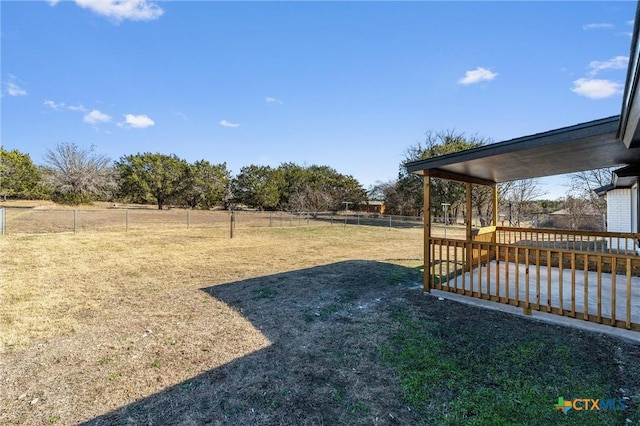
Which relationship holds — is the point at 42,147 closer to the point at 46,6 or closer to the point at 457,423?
the point at 46,6

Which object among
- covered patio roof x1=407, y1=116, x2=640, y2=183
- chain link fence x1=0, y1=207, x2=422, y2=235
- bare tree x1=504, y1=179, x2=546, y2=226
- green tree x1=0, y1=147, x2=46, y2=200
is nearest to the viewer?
covered patio roof x1=407, y1=116, x2=640, y2=183

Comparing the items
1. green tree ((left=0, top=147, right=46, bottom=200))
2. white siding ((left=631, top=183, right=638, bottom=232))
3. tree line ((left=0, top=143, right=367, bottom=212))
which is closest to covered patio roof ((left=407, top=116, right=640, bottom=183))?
white siding ((left=631, top=183, right=638, bottom=232))

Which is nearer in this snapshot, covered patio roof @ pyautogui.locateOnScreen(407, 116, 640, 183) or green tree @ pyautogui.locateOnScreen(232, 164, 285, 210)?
covered patio roof @ pyautogui.locateOnScreen(407, 116, 640, 183)

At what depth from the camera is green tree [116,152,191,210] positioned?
32.7m

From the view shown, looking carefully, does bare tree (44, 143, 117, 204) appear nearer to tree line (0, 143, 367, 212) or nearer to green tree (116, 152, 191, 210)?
tree line (0, 143, 367, 212)

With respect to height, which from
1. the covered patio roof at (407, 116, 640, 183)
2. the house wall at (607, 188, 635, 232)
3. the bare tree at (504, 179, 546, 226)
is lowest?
the house wall at (607, 188, 635, 232)

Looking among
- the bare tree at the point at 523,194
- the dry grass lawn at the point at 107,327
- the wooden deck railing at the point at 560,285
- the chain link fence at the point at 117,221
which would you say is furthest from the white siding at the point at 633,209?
the bare tree at the point at 523,194

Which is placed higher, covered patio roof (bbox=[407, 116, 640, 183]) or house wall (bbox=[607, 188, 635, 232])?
covered patio roof (bbox=[407, 116, 640, 183])

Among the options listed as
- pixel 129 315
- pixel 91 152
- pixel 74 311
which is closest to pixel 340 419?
pixel 129 315

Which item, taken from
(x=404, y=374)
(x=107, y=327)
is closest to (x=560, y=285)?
(x=404, y=374)

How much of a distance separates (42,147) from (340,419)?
139 feet

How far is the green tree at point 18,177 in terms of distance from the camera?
3034 cm

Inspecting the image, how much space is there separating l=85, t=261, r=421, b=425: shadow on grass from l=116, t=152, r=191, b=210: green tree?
3360 centimetres

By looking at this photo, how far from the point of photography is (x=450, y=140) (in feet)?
81.0
